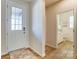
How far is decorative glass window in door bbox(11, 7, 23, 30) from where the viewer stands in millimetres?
4120

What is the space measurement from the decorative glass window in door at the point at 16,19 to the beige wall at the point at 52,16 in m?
1.59

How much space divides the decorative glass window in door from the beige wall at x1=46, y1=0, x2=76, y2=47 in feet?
5.21

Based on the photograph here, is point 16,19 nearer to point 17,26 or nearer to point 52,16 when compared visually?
point 17,26

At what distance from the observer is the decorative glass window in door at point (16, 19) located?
412 cm

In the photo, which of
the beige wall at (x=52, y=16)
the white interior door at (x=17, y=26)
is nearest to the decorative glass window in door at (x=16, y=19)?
the white interior door at (x=17, y=26)

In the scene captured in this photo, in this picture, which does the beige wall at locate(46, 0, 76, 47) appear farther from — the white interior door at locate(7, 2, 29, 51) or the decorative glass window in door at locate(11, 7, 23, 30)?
the decorative glass window in door at locate(11, 7, 23, 30)

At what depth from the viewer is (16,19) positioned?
14.0ft

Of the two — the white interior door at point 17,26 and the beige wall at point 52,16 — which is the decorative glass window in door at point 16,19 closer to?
the white interior door at point 17,26

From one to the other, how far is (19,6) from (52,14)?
5.62 feet

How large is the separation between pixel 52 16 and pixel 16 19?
1.85 metres

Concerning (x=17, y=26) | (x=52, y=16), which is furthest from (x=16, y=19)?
(x=52, y=16)

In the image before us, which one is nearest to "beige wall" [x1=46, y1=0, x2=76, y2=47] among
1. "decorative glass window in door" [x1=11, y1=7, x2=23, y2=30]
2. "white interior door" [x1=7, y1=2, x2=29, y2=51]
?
"white interior door" [x1=7, y1=2, x2=29, y2=51]

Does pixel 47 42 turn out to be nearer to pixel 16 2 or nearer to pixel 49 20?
pixel 49 20

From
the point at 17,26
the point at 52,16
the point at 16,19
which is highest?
the point at 52,16
